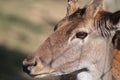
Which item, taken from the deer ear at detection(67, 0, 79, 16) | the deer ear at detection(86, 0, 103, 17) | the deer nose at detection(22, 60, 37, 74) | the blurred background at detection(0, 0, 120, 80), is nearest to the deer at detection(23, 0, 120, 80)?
the deer ear at detection(86, 0, 103, 17)

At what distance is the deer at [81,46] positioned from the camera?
8.96 m

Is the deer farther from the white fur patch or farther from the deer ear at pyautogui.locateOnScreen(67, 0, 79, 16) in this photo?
the deer ear at pyautogui.locateOnScreen(67, 0, 79, 16)

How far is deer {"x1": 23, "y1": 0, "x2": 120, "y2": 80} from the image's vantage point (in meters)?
8.96

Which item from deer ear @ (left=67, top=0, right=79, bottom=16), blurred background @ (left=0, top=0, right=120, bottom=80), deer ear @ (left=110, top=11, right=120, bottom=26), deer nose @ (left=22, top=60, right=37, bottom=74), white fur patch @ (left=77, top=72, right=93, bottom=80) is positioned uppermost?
deer ear @ (left=110, top=11, right=120, bottom=26)

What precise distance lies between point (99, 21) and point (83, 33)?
13.9 inches

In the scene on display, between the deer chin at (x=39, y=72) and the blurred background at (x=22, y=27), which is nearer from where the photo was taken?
the deer chin at (x=39, y=72)

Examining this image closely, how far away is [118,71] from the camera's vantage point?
10312 mm

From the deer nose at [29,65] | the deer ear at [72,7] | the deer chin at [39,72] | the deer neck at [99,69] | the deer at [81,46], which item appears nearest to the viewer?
the deer nose at [29,65]

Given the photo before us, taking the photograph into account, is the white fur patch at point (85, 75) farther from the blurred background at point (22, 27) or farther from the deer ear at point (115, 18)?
the blurred background at point (22, 27)

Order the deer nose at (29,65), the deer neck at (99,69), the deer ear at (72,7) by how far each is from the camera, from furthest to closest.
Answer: the deer ear at (72,7) → the deer neck at (99,69) → the deer nose at (29,65)

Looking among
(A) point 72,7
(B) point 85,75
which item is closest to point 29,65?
(B) point 85,75

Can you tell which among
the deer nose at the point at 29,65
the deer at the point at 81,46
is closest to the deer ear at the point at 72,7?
the deer at the point at 81,46

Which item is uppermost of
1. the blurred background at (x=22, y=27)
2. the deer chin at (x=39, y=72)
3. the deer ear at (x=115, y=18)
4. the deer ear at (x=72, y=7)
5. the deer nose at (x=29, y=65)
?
the deer ear at (x=115, y=18)

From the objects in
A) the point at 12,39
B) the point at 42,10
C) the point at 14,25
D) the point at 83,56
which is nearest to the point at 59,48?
the point at 83,56
